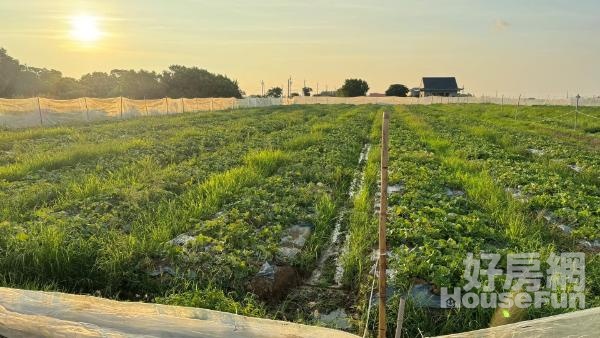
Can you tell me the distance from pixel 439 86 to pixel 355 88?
16.0 meters

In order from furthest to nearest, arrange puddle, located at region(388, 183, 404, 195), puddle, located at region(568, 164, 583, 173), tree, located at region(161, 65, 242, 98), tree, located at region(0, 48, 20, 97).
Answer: tree, located at region(161, 65, 242, 98) < tree, located at region(0, 48, 20, 97) < puddle, located at region(568, 164, 583, 173) < puddle, located at region(388, 183, 404, 195)

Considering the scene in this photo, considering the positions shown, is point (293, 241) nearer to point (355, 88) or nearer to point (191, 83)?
point (191, 83)

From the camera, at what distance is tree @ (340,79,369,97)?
9056 cm

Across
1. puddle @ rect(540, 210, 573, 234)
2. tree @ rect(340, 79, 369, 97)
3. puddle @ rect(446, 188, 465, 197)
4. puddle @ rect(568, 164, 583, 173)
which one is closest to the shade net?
puddle @ rect(446, 188, 465, 197)

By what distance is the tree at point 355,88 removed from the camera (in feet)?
297

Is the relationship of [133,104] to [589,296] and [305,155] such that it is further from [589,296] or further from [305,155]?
[589,296]

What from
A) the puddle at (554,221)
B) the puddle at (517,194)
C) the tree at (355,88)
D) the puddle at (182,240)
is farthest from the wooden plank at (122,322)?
the tree at (355,88)

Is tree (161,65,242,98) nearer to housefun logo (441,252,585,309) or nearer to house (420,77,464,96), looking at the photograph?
house (420,77,464,96)

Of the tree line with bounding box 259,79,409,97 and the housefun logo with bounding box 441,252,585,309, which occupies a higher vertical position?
the tree line with bounding box 259,79,409,97

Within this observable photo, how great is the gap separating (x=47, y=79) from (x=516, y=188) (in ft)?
191

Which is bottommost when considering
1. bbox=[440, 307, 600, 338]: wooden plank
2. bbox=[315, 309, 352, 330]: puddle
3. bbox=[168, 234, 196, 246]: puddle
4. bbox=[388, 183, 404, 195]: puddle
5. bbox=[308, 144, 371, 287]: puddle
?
bbox=[315, 309, 352, 330]: puddle

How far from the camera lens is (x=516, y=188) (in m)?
7.86

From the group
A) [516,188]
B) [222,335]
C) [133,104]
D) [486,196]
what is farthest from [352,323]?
[133,104]

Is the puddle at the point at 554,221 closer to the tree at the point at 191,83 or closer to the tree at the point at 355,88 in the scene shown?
the tree at the point at 191,83
